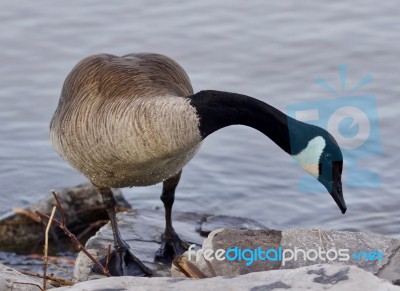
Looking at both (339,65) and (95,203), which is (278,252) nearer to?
(95,203)

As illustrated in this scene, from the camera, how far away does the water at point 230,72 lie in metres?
9.58

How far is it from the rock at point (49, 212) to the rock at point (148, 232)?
0.70m

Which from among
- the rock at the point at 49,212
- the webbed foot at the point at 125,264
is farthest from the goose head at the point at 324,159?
the rock at the point at 49,212

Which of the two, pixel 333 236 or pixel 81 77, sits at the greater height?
pixel 81 77

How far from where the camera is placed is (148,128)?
6.26 meters

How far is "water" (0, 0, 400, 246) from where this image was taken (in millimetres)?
9578

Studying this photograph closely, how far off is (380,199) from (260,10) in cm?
465

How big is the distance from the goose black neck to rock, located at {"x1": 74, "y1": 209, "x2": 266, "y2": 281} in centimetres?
140

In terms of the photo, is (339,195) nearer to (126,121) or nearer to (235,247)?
(235,247)

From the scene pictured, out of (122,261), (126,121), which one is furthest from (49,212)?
(126,121)

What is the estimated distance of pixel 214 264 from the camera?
5.22 meters

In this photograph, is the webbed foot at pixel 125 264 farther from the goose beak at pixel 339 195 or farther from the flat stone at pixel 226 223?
the goose beak at pixel 339 195

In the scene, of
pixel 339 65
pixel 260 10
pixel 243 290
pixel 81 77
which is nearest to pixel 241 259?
pixel 243 290
